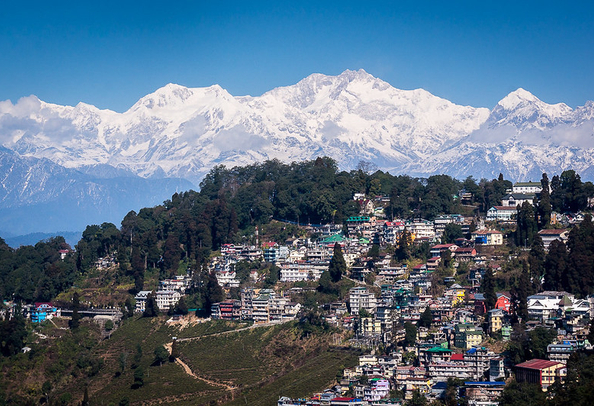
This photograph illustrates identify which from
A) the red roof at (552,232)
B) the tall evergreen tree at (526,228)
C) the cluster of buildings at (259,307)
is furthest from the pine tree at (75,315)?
the red roof at (552,232)

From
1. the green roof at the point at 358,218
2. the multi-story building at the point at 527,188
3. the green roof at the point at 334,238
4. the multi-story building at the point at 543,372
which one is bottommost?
the multi-story building at the point at 543,372

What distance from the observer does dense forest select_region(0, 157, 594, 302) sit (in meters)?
69.8

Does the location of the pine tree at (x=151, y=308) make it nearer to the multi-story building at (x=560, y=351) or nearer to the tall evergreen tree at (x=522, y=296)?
the tall evergreen tree at (x=522, y=296)

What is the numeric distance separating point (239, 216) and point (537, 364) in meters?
38.7

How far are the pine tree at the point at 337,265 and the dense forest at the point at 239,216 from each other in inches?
391

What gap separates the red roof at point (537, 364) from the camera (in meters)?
43.6

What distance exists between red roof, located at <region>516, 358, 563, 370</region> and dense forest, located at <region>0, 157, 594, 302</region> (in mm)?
19434

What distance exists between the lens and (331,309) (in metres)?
59.7

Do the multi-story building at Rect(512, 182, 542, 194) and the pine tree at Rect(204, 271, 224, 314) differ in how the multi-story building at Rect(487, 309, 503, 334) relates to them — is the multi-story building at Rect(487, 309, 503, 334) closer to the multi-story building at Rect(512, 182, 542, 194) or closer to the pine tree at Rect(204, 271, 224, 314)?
the pine tree at Rect(204, 271, 224, 314)

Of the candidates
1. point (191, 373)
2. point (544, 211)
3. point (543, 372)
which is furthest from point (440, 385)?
point (544, 211)

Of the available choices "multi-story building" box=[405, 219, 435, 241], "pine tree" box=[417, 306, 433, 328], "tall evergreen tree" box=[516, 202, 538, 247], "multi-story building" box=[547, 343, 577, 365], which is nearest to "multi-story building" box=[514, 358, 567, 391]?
"multi-story building" box=[547, 343, 577, 365]

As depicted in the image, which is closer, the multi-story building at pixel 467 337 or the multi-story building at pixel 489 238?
the multi-story building at pixel 467 337

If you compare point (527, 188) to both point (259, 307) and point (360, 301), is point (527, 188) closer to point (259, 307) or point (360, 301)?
point (360, 301)

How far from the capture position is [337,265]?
6359cm
